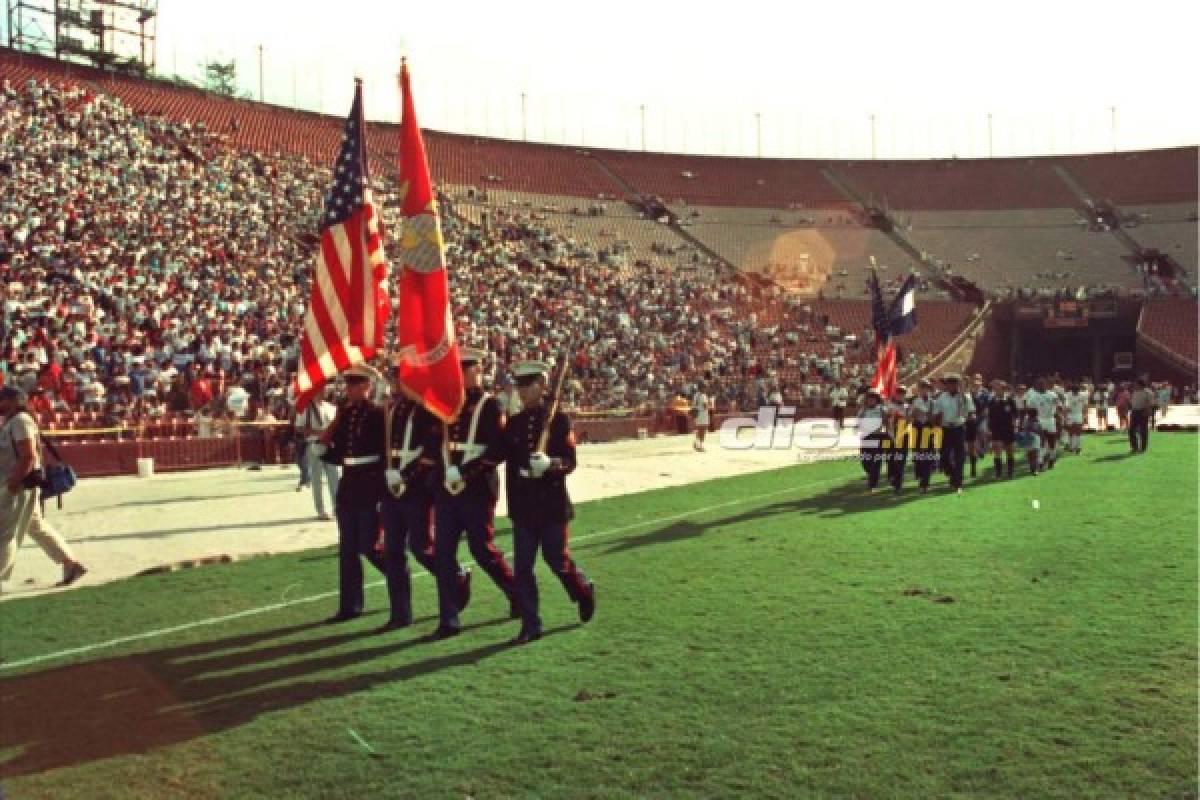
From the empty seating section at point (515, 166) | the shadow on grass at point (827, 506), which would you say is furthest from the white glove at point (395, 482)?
the empty seating section at point (515, 166)

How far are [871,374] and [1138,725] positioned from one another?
36.3 meters

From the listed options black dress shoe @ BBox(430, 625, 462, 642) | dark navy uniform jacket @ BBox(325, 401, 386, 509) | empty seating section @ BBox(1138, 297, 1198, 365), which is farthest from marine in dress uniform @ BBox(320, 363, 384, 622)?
empty seating section @ BBox(1138, 297, 1198, 365)

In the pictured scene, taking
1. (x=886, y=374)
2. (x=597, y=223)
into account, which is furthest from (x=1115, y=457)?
(x=597, y=223)

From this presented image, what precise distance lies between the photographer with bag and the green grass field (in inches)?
24.6

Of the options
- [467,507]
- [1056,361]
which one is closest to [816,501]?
[467,507]

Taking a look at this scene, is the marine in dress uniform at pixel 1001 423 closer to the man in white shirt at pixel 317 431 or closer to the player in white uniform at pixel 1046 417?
the player in white uniform at pixel 1046 417

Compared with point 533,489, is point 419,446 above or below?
above

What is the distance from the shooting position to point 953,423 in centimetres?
1636

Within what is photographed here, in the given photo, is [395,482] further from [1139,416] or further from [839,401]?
[839,401]

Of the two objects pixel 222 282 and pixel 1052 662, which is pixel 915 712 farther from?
pixel 222 282

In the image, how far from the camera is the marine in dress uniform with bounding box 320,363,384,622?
7.67m

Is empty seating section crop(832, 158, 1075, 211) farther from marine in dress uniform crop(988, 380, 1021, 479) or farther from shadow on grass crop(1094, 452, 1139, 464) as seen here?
marine in dress uniform crop(988, 380, 1021, 479)

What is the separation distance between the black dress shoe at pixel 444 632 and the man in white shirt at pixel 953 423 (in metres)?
10.5

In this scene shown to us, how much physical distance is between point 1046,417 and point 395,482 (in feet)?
50.4
